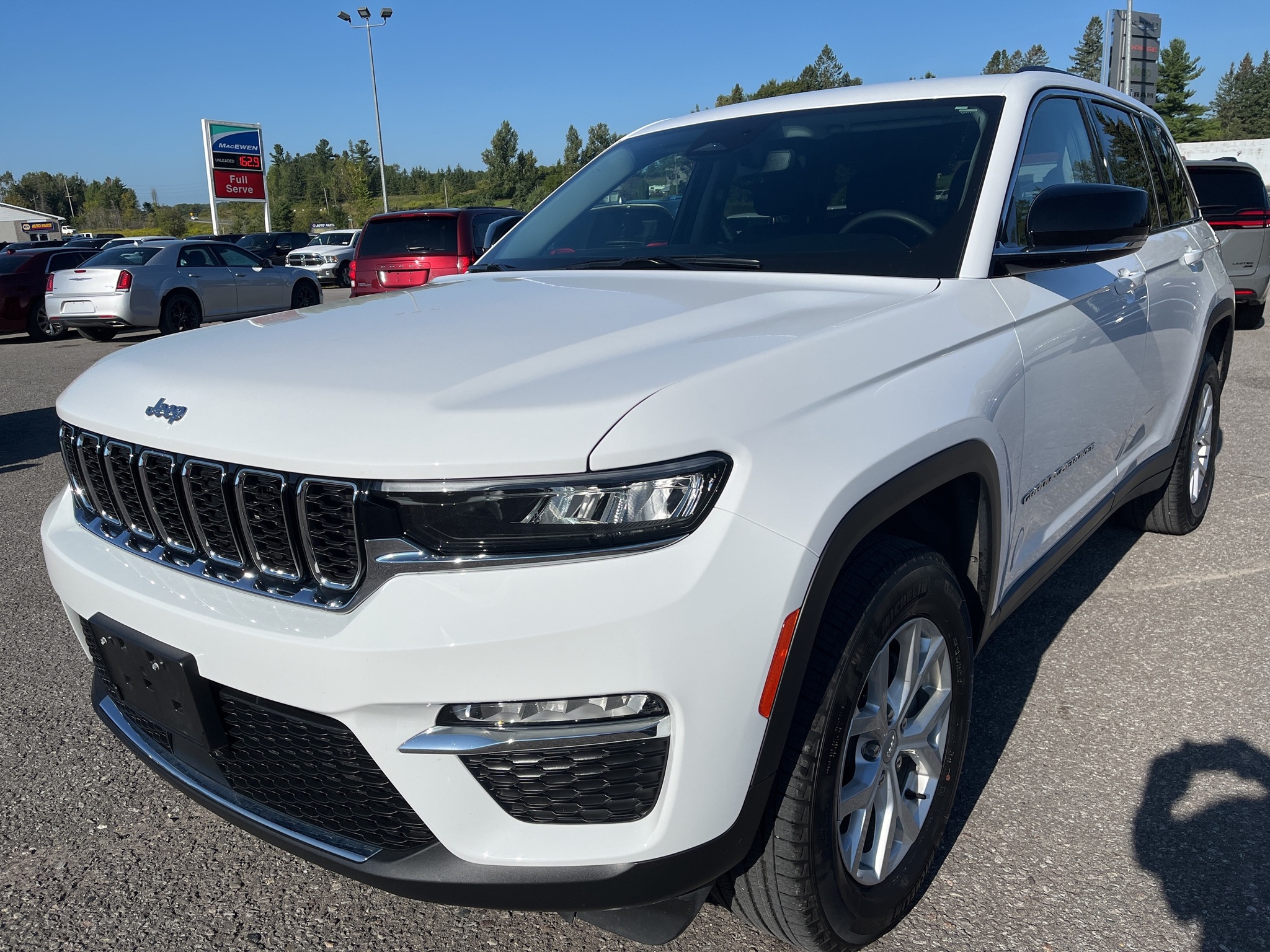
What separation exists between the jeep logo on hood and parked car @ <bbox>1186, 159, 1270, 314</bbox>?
1118cm

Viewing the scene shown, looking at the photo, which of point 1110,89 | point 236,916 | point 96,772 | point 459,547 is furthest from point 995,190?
point 96,772

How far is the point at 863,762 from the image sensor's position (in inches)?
77.1

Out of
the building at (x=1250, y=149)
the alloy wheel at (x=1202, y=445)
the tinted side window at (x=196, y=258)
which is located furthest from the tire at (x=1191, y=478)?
the building at (x=1250, y=149)

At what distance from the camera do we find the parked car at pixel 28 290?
14805 mm

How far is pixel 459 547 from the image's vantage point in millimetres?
1547

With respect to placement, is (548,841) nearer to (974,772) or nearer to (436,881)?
(436,881)

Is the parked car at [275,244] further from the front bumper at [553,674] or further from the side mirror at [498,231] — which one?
the front bumper at [553,674]

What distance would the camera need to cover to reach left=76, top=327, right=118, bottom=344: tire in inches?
571

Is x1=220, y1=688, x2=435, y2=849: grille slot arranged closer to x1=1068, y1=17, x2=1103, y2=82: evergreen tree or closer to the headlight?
the headlight

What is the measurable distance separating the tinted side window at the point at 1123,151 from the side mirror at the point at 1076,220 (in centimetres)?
107

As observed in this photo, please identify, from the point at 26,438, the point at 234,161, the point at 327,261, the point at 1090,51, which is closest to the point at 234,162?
the point at 234,161

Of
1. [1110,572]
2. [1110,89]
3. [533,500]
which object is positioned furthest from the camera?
[1110,572]

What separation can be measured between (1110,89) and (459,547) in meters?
3.31

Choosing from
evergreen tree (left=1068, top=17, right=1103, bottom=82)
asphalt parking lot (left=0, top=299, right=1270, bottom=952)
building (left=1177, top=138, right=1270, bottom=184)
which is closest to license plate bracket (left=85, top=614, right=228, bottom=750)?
asphalt parking lot (left=0, top=299, right=1270, bottom=952)
